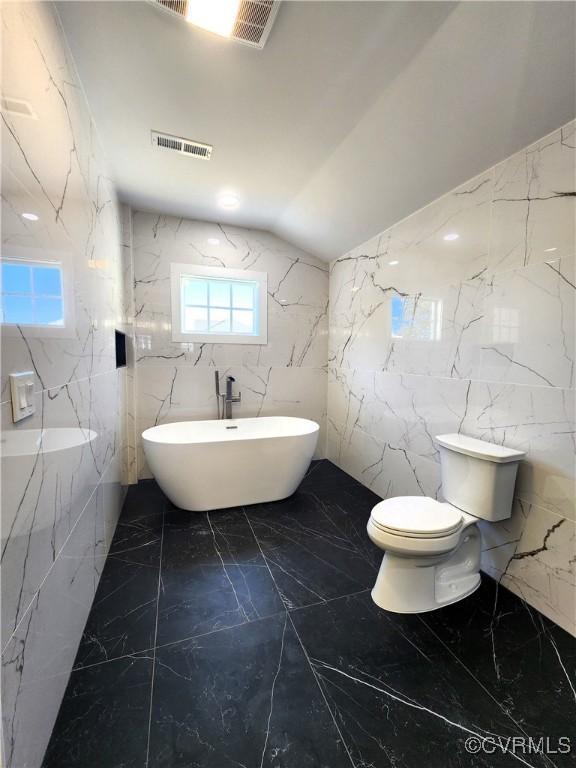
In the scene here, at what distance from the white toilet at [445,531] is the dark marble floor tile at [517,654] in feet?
0.31

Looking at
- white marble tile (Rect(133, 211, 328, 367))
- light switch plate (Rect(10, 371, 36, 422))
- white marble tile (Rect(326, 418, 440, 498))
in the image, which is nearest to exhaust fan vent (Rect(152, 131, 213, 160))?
white marble tile (Rect(133, 211, 328, 367))

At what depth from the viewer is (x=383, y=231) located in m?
2.64

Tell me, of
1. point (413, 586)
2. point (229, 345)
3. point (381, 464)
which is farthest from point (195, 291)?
point (413, 586)

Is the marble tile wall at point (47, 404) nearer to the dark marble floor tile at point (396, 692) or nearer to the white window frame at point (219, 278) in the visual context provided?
Result: the dark marble floor tile at point (396, 692)

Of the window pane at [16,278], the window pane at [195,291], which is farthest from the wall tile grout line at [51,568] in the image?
the window pane at [195,291]

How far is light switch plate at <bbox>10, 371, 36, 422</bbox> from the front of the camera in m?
0.85

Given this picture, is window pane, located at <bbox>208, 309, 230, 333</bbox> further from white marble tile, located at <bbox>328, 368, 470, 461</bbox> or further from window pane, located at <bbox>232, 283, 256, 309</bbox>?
white marble tile, located at <bbox>328, 368, 470, 461</bbox>

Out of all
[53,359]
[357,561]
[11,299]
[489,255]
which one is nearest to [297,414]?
[357,561]

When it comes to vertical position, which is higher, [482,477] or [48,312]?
[48,312]

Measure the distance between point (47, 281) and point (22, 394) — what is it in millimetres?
429

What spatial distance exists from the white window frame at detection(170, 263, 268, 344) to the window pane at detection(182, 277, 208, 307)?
10 cm

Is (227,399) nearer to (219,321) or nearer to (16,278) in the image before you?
(219,321)

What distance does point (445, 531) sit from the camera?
4.75 ft

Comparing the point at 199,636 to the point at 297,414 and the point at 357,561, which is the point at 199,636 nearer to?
the point at 357,561
